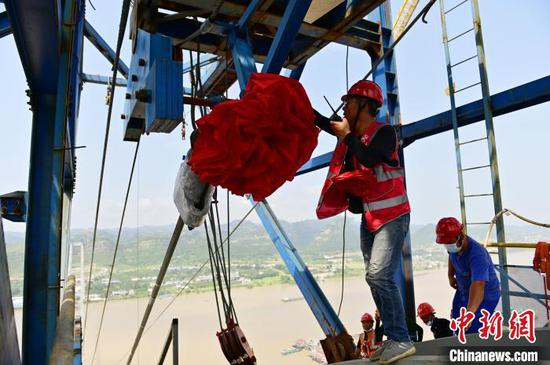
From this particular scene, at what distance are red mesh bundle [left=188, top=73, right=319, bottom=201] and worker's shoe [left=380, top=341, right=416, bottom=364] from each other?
1.09m

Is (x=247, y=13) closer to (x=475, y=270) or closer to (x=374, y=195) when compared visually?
(x=374, y=195)

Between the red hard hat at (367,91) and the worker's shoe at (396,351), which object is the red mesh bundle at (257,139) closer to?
the red hard hat at (367,91)

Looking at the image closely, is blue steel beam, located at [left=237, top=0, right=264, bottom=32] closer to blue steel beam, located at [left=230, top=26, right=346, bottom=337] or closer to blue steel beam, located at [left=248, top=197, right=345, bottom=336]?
blue steel beam, located at [left=230, top=26, right=346, bottom=337]

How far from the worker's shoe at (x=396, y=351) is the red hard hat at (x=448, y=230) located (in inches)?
61.2

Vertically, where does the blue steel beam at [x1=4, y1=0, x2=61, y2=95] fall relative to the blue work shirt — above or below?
above

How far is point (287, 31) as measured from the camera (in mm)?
2900

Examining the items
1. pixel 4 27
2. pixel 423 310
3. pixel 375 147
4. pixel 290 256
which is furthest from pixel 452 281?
pixel 4 27

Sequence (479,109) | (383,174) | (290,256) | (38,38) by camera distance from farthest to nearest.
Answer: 1. (290,256)
2. (479,109)
3. (38,38)
4. (383,174)

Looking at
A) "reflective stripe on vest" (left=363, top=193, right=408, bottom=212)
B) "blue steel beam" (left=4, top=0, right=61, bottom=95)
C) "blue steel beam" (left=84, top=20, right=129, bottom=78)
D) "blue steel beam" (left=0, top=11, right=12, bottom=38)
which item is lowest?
"reflective stripe on vest" (left=363, top=193, right=408, bottom=212)

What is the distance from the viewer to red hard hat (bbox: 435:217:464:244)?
326 centimetres

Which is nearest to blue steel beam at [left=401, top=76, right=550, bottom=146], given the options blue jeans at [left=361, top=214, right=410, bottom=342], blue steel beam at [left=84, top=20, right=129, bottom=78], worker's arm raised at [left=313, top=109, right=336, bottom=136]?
blue jeans at [left=361, top=214, right=410, bottom=342]

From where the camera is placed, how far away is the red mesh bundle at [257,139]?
1302 mm

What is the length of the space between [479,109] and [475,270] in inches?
68.4

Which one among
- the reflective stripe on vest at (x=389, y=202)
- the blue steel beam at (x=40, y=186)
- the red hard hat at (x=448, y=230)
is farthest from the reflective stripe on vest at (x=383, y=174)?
the blue steel beam at (x=40, y=186)
